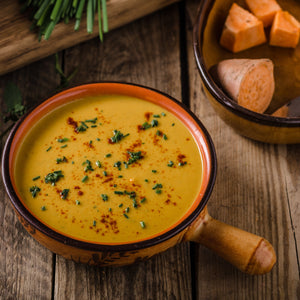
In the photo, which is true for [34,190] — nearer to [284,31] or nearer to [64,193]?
[64,193]

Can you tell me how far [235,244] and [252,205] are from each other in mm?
256

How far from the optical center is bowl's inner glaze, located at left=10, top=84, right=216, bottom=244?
1264 mm

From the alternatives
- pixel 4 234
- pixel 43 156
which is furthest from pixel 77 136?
pixel 4 234

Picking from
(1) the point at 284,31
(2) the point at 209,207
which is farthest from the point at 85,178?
(1) the point at 284,31

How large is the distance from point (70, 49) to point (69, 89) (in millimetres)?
439

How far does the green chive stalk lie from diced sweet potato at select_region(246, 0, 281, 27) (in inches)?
20.8

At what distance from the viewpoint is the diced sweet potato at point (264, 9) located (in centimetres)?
175

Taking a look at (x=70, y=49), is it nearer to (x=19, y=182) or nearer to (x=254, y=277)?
(x=19, y=182)

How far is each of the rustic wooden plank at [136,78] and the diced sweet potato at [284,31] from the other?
14.1 inches

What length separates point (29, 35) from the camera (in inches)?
65.2

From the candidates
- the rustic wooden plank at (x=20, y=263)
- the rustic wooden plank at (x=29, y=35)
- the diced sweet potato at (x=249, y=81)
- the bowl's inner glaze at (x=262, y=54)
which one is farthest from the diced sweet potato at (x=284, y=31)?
the rustic wooden plank at (x=20, y=263)

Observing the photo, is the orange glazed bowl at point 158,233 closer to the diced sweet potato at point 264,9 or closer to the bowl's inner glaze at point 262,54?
the bowl's inner glaze at point 262,54

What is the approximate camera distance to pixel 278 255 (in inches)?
54.9

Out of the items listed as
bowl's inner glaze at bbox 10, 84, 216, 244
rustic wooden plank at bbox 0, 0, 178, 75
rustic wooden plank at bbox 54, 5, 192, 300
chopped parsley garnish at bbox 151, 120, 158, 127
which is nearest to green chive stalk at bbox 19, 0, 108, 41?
rustic wooden plank at bbox 0, 0, 178, 75
